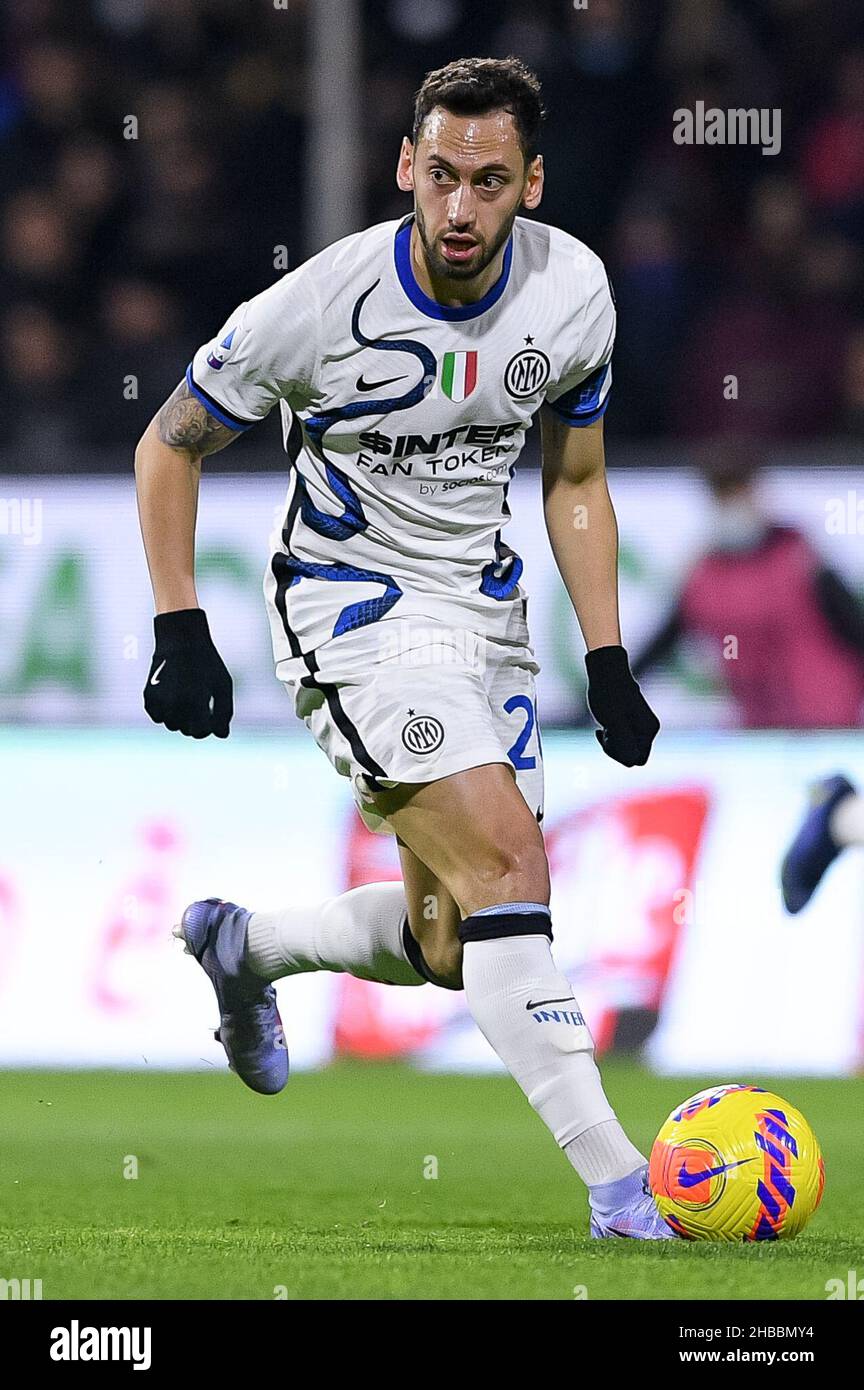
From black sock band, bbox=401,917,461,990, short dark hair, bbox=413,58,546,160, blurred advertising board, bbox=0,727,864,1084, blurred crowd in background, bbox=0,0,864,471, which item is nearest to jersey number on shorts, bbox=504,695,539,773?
black sock band, bbox=401,917,461,990

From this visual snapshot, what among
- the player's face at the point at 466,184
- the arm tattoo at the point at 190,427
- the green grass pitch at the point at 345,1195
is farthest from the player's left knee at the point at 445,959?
the player's face at the point at 466,184

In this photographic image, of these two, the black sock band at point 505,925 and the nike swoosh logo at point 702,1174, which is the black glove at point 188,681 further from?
the nike swoosh logo at point 702,1174

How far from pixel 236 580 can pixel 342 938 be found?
2.73 metres

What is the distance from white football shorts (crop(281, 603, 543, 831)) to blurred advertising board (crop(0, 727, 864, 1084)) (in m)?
2.67

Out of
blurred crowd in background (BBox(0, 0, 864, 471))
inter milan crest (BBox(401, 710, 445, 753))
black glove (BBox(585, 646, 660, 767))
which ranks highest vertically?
blurred crowd in background (BBox(0, 0, 864, 471))

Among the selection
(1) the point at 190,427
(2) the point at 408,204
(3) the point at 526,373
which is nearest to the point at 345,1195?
(1) the point at 190,427

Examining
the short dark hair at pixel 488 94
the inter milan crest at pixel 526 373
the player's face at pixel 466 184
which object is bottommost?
the inter milan crest at pixel 526 373

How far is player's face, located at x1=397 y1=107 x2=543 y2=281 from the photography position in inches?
159

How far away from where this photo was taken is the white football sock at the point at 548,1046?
3865 mm

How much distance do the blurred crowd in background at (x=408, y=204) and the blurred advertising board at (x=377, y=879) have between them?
144cm

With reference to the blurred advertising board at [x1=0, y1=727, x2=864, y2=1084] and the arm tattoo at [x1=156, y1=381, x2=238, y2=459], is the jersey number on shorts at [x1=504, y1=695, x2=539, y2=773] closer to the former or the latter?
the arm tattoo at [x1=156, y1=381, x2=238, y2=459]

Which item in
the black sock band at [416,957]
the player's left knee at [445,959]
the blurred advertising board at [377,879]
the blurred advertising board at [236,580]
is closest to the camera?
the player's left knee at [445,959]

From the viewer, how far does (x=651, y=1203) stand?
3.87 m

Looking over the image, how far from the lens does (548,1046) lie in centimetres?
389
